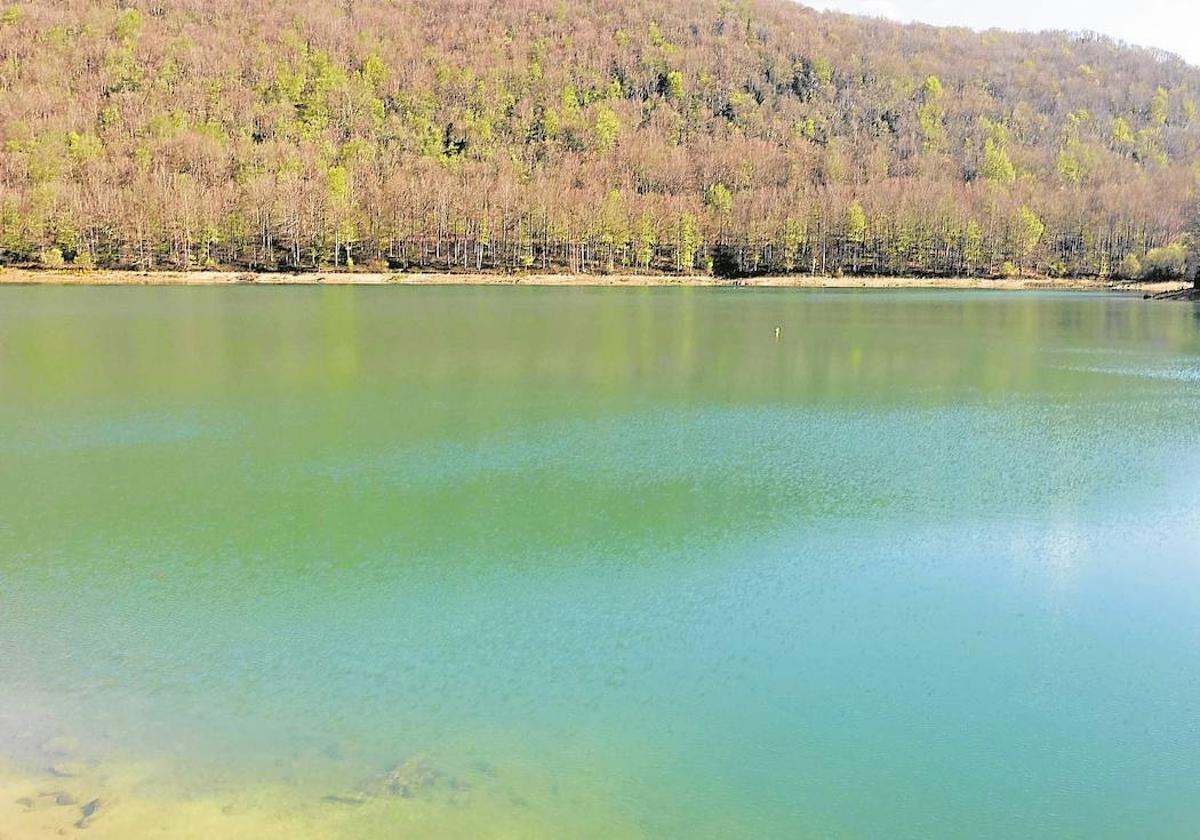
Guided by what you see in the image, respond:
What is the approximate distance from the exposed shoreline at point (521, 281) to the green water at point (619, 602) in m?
51.4

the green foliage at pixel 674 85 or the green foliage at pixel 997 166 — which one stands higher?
the green foliage at pixel 674 85

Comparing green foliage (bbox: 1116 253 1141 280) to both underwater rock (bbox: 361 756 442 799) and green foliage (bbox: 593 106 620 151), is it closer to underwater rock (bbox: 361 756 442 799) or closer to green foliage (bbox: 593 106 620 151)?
green foliage (bbox: 593 106 620 151)

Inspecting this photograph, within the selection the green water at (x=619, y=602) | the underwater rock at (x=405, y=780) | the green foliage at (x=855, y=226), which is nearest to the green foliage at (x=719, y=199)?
the green foliage at (x=855, y=226)

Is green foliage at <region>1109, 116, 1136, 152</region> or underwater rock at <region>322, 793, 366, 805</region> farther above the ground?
green foliage at <region>1109, 116, 1136, 152</region>

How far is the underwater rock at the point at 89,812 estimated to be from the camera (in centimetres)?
499

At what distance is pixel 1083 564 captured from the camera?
9844 millimetres

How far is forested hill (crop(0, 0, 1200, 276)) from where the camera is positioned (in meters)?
80.5

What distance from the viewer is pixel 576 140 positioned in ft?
363

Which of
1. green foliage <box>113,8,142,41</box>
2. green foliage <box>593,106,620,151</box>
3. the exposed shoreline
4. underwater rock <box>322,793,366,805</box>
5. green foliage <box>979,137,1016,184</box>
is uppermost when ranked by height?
green foliage <box>113,8,142,41</box>

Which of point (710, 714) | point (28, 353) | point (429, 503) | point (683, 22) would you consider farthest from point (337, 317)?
point (683, 22)

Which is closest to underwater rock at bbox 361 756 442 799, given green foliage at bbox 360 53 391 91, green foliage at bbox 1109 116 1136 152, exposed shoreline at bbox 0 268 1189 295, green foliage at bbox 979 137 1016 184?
exposed shoreline at bbox 0 268 1189 295

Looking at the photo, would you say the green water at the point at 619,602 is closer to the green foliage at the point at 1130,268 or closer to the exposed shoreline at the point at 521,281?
the exposed shoreline at the point at 521,281

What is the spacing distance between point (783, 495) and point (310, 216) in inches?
2864

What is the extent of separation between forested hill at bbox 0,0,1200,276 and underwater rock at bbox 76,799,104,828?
2911 inches
